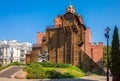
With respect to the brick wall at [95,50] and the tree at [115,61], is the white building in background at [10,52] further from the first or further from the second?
the tree at [115,61]

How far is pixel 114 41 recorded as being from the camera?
1160 inches

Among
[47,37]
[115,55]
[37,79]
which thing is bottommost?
[37,79]

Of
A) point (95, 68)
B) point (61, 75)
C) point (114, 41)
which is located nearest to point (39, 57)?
point (95, 68)

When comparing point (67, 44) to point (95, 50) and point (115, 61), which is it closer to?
point (95, 50)

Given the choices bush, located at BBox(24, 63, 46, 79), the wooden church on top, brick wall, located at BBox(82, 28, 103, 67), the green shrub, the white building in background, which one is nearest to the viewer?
bush, located at BBox(24, 63, 46, 79)

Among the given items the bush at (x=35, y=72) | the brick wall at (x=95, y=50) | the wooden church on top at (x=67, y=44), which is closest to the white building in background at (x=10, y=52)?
the wooden church on top at (x=67, y=44)

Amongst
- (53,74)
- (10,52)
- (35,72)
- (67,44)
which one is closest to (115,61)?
(53,74)

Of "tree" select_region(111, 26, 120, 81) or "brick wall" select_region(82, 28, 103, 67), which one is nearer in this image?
"tree" select_region(111, 26, 120, 81)

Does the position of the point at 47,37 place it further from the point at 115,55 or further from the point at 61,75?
the point at 115,55

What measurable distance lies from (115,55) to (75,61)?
31061 mm

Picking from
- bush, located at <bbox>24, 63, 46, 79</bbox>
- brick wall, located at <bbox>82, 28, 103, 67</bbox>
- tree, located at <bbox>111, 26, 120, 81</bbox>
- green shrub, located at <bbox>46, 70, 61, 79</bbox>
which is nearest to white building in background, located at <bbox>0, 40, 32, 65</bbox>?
brick wall, located at <bbox>82, 28, 103, 67</bbox>

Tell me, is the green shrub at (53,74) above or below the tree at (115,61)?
below

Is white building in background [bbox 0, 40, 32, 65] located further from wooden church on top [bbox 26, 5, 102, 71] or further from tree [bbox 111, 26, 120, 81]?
tree [bbox 111, 26, 120, 81]

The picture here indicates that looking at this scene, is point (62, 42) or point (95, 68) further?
point (62, 42)
